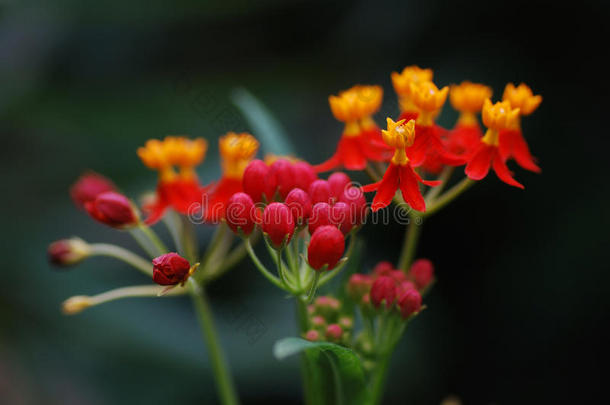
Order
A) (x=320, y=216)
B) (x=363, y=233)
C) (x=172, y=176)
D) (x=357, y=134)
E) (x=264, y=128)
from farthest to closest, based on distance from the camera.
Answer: (x=363, y=233)
(x=264, y=128)
(x=172, y=176)
(x=357, y=134)
(x=320, y=216)

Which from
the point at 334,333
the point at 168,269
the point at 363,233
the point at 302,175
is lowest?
the point at 334,333

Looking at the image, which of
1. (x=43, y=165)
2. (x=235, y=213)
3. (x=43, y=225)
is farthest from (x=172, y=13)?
(x=235, y=213)

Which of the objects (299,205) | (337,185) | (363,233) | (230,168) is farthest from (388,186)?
(363,233)

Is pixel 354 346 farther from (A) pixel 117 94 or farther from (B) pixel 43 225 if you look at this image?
(A) pixel 117 94

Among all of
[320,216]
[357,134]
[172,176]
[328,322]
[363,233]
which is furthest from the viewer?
[363,233]

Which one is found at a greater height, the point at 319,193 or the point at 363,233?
the point at 363,233

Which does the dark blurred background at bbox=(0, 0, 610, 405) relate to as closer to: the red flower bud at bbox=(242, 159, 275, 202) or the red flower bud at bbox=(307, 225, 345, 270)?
the red flower bud at bbox=(242, 159, 275, 202)

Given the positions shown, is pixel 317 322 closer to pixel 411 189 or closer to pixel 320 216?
pixel 320 216
